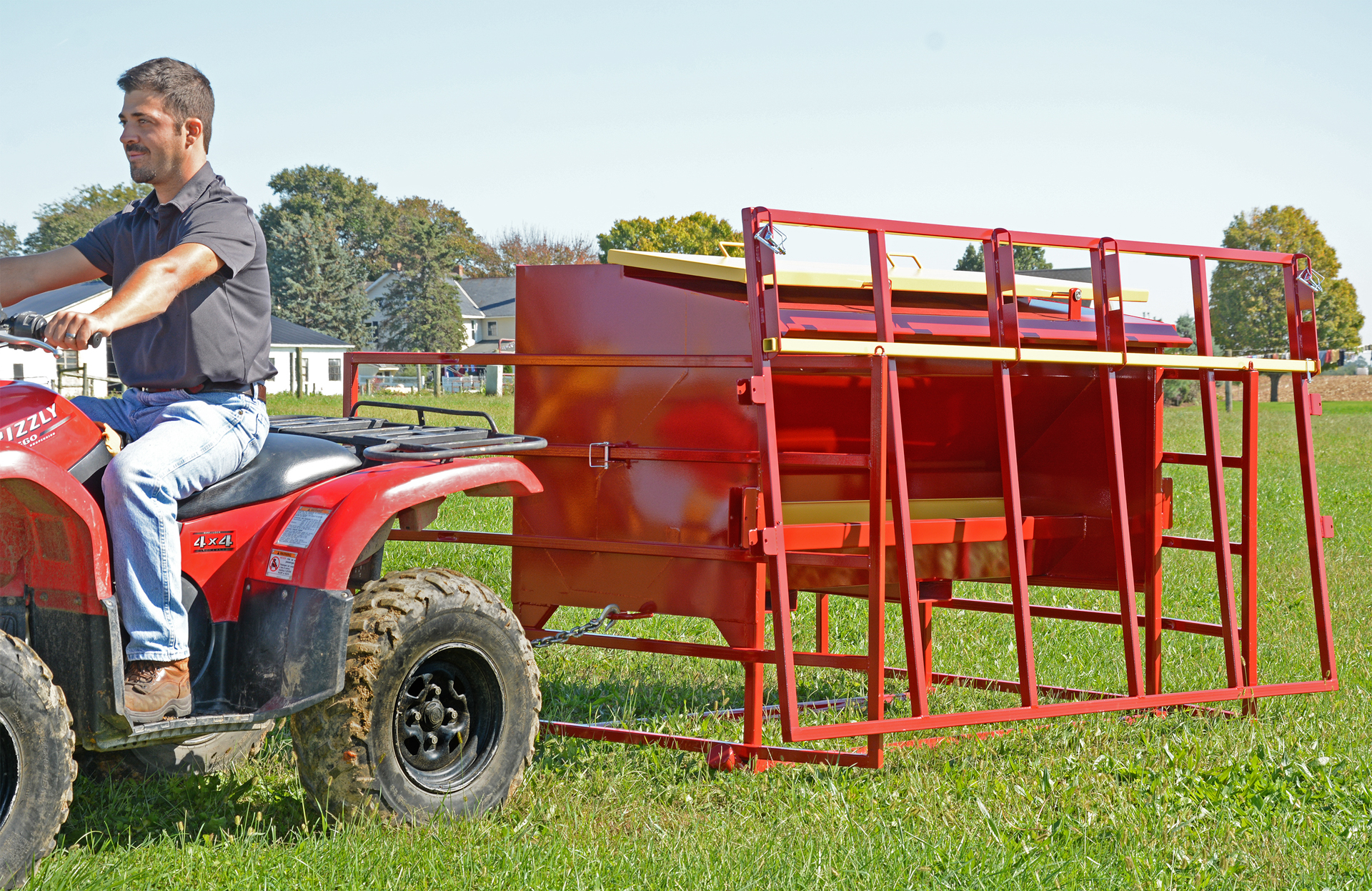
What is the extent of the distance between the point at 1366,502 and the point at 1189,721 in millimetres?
12048

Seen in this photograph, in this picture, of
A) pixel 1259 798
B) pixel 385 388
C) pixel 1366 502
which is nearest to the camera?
pixel 1259 798

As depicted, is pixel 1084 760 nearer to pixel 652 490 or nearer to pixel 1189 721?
pixel 1189 721

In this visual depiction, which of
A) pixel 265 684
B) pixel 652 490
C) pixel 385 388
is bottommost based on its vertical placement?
pixel 265 684

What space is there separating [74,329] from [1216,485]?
4923mm

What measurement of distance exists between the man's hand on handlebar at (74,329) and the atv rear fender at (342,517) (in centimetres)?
84

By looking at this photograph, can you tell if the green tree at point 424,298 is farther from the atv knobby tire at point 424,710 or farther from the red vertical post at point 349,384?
the atv knobby tire at point 424,710

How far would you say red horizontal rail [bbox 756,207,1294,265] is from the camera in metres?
4.88

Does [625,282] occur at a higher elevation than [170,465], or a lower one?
higher

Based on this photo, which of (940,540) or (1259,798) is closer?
(1259,798)

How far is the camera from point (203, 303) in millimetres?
3922

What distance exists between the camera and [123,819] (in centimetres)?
434

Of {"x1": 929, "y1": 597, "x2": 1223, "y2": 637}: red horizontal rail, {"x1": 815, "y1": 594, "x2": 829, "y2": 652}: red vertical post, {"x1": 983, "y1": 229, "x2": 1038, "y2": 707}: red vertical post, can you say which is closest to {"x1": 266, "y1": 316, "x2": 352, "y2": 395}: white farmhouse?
{"x1": 815, "y1": 594, "x2": 829, "y2": 652}: red vertical post

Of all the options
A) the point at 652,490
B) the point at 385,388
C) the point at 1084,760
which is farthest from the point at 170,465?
the point at 385,388

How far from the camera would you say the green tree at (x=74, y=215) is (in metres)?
87.7
